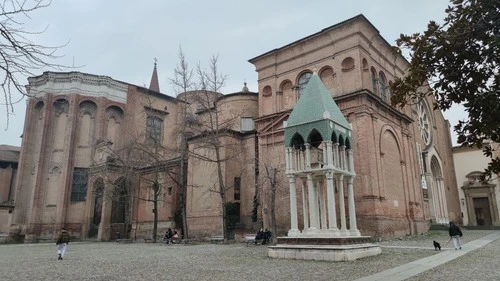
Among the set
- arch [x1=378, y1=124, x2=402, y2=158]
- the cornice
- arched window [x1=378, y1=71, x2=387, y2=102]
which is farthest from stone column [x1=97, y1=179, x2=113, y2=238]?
arched window [x1=378, y1=71, x2=387, y2=102]

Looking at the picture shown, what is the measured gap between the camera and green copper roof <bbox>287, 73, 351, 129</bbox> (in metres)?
14.8

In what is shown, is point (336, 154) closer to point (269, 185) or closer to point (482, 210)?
point (269, 185)

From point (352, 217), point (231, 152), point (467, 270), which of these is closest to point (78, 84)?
point (231, 152)

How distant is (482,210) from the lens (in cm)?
3731

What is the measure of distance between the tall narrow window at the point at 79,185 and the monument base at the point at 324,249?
26691mm

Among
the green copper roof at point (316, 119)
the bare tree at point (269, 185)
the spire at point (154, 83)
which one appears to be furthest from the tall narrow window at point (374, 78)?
the spire at point (154, 83)

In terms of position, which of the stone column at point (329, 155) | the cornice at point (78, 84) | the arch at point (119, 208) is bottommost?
the arch at point (119, 208)

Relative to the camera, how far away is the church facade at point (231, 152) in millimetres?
23453

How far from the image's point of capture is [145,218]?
32156mm

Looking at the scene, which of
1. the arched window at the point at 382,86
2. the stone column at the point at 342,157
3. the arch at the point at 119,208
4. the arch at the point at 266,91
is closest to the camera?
the stone column at the point at 342,157

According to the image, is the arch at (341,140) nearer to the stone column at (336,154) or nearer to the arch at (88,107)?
the stone column at (336,154)

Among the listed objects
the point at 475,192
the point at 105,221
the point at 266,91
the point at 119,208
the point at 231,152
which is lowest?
the point at 105,221

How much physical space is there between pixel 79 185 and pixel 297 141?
26893 millimetres

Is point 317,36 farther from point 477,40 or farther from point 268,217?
point 477,40
